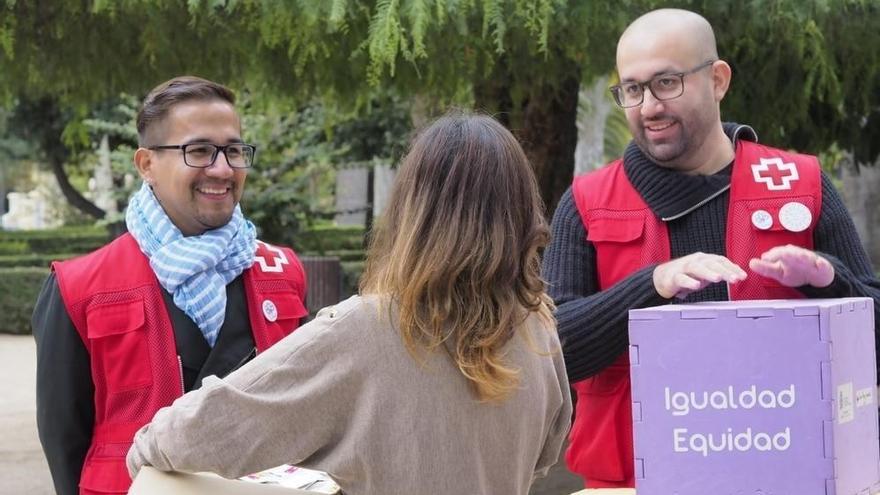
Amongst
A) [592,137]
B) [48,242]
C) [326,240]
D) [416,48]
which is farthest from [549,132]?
[48,242]

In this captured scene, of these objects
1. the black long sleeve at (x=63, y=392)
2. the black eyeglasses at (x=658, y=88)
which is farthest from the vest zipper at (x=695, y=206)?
the black long sleeve at (x=63, y=392)

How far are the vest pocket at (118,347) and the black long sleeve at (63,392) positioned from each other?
0.05 meters

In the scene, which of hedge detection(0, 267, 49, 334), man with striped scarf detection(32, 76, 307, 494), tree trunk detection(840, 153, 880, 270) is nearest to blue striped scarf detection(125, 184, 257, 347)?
man with striped scarf detection(32, 76, 307, 494)

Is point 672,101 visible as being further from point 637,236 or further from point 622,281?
point 622,281

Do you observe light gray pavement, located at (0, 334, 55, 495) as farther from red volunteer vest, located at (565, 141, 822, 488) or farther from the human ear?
red volunteer vest, located at (565, 141, 822, 488)

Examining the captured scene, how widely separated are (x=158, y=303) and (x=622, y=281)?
108cm

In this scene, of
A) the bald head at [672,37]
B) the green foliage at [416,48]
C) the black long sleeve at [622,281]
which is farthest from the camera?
the green foliage at [416,48]

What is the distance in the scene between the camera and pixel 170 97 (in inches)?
124

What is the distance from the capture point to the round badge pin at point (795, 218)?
2916 millimetres

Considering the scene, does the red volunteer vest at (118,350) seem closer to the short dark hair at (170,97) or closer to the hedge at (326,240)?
the short dark hair at (170,97)

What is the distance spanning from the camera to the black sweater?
2828mm

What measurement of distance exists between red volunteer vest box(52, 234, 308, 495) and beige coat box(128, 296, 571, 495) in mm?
790

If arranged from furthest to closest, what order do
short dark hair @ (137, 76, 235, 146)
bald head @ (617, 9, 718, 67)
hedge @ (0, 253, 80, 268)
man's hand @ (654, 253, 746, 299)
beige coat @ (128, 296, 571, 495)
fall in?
hedge @ (0, 253, 80, 268)
short dark hair @ (137, 76, 235, 146)
bald head @ (617, 9, 718, 67)
man's hand @ (654, 253, 746, 299)
beige coat @ (128, 296, 571, 495)

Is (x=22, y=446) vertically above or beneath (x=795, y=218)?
beneath
